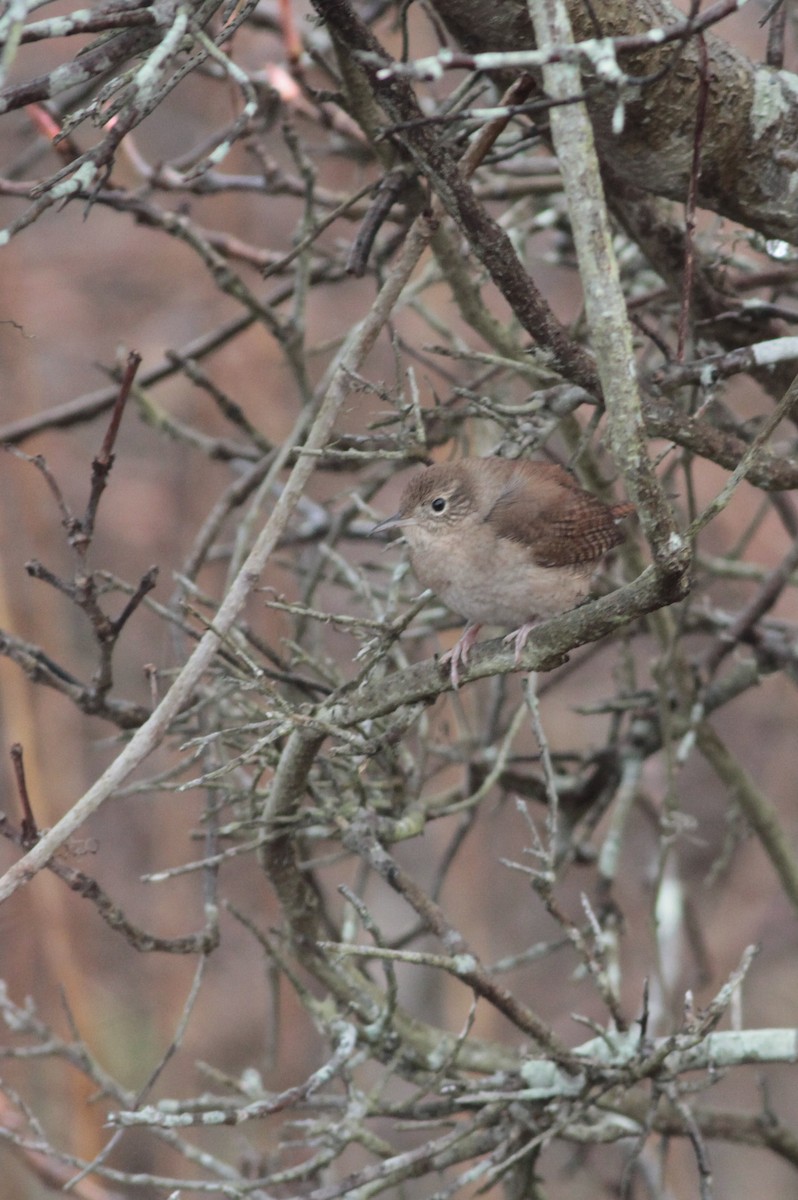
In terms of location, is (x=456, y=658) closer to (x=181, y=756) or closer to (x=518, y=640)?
(x=518, y=640)

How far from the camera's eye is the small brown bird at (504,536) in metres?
3.07

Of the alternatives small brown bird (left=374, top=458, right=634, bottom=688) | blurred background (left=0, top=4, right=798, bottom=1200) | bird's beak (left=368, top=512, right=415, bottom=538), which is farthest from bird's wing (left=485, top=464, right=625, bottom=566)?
blurred background (left=0, top=4, right=798, bottom=1200)

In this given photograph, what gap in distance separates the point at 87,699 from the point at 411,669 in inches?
31.5

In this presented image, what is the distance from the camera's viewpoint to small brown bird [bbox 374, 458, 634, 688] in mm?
3072

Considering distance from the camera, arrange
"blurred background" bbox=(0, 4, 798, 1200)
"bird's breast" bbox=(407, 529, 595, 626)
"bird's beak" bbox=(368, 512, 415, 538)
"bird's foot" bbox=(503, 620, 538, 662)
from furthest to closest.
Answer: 1. "blurred background" bbox=(0, 4, 798, 1200)
2. "bird's beak" bbox=(368, 512, 415, 538)
3. "bird's breast" bbox=(407, 529, 595, 626)
4. "bird's foot" bbox=(503, 620, 538, 662)

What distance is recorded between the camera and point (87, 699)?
9.09 ft

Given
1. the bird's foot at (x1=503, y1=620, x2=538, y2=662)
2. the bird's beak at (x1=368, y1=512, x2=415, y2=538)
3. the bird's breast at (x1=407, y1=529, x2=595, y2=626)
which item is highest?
the bird's beak at (x1=368, y1=512, x2=415, y2=538)

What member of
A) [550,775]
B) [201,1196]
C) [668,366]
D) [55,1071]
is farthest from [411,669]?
[201,1196]

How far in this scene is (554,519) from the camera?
3.15m

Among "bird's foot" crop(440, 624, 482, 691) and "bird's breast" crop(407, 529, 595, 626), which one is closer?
"bird's foot" crop(440, 624, 482, 691)

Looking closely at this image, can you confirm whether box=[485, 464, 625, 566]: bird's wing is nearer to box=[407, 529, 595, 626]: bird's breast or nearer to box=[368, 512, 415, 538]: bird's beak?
box=[407, 529, 595, 626]: bird's breast

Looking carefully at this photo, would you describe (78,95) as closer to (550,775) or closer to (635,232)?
(635,232)

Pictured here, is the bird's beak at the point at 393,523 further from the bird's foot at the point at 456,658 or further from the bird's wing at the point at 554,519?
the bird's foot at the point at 456,658

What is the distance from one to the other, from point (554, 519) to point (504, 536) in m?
0.13
